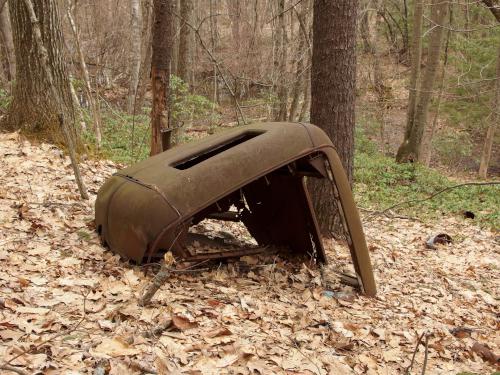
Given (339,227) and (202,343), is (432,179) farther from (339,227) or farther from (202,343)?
(202,343)

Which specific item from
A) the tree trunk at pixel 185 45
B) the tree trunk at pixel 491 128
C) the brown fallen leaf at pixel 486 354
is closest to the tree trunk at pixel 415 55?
the tree trunk at pixel 491 128

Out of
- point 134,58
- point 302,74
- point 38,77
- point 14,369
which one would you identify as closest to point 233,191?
point 14,369

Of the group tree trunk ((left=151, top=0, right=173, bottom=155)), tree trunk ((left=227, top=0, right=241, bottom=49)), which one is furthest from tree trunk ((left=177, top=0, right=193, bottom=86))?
tree trunk ((left=227, top=0, right=241, bottom=49))

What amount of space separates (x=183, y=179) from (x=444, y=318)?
2.85m

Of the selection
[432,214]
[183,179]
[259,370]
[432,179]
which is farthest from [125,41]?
[259,370]

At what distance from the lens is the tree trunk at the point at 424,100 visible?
14828mm

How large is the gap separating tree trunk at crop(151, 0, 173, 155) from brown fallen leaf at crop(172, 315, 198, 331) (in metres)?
4.55

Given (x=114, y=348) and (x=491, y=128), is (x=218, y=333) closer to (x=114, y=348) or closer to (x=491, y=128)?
(x=114, y=348)

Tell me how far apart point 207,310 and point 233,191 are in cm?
92

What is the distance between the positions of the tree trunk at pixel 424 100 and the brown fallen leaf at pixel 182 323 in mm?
13108

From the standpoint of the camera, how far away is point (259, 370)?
113 inches

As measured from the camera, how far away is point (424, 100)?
1492cm

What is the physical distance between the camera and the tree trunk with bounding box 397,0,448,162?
14828 mm

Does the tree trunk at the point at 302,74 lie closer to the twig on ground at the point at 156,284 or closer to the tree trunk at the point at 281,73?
the tree trunk at the point at 281,73
